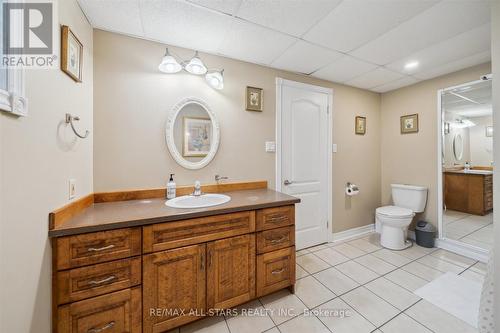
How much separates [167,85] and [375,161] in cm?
315

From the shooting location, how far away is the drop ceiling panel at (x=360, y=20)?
1.33 metres

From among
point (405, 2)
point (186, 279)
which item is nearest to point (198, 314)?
point (186, 279)

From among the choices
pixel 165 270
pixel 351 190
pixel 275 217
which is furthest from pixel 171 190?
pixel 351 190

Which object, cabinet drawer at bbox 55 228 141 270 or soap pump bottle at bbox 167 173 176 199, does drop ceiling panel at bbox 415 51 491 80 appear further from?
cabinet drawer at bbox 55 228 141 270

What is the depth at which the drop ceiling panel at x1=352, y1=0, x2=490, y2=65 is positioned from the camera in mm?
1365

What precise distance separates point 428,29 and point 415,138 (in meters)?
1.62

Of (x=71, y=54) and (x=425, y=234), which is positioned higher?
(x=71, y=54)

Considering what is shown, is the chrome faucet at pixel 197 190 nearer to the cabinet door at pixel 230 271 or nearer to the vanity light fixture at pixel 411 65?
the cabinet door at pixel 230 271

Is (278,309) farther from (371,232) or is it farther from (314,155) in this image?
(371,232)

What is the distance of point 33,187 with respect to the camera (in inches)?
34.8

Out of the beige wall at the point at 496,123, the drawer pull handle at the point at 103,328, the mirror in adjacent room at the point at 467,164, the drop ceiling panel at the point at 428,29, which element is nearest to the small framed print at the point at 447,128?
the mirror in adjacent room at the point at 467,164

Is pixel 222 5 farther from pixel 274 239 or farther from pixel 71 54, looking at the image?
pixel 274 239

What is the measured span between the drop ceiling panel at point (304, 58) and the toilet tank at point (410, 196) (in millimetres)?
2062

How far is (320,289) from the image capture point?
1780 mm
